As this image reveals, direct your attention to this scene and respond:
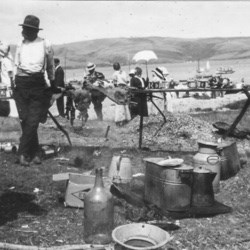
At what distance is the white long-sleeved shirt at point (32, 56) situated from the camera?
714 centimetres

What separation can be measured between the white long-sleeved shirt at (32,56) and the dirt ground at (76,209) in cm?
158

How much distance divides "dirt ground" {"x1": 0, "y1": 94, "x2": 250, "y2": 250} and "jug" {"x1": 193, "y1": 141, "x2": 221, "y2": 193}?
0.23m

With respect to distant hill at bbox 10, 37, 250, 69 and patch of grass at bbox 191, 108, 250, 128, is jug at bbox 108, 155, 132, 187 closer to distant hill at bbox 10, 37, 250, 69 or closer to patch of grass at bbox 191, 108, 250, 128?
patch of grass at bbox 191, 108, 250, 128

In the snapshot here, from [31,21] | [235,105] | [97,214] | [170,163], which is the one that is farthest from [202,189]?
[235,105]

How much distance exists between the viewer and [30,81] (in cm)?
715

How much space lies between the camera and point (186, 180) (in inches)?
194

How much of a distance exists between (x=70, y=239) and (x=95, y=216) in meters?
0.36

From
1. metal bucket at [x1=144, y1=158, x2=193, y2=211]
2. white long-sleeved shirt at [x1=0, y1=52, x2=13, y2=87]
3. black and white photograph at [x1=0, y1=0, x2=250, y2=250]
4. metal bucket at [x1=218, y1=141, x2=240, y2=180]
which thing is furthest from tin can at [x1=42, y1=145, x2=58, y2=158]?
white long-sleeved shirt at [x1=0, y1=52, x2=13, y2=87]

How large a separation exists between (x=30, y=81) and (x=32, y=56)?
42 centimetres

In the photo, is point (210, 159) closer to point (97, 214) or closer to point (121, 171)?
point (121, 171)

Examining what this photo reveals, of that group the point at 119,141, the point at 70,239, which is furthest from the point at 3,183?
the point at 119,141

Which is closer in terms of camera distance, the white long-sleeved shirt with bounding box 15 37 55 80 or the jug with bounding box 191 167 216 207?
the jug with bounding box 191 167 216 207

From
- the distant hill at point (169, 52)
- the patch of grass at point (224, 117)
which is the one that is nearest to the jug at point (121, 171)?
the patch of grass at point (224, 117)

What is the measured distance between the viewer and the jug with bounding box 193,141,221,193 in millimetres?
5895
